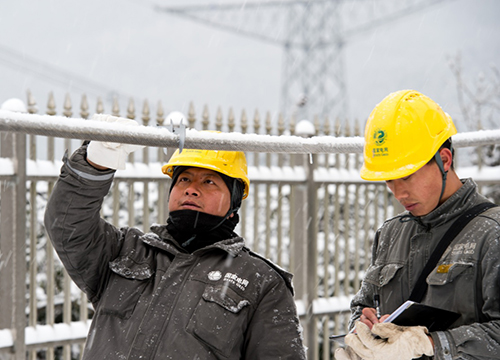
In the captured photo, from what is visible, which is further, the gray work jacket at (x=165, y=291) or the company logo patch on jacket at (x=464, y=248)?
the gray work jacket at (x=165, y=291)

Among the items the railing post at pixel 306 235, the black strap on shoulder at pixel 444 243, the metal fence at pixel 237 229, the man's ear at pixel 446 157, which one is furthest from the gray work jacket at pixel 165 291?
the railing post at pixel 306 235

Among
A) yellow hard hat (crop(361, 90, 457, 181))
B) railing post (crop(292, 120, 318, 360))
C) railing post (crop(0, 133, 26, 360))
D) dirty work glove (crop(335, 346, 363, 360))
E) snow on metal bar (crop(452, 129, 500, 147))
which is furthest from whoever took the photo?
railing post (crop(292, 120, 318, 360))

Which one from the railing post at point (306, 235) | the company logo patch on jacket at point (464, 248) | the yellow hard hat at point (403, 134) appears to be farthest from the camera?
the railing post at point (306, 235)

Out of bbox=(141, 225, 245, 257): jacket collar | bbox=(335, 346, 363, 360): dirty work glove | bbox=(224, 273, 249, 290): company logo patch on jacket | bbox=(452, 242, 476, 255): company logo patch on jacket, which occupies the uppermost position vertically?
bbox=(452, 242, 476, 255): company logo patch on jacket

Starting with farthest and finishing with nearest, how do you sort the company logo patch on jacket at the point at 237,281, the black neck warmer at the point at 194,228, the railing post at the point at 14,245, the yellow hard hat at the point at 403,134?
the railing post at the point at 14,245 < the black neck warmer at the point at 194,228 < the company logo patch on jacket at the point at 237,281 < the yellow hard hat at the point at 403,134

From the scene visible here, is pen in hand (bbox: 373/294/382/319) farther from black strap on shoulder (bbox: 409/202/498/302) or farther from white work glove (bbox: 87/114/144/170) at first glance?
white work glove (bbox: 87/114/144/170)

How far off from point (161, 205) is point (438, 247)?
320 cm

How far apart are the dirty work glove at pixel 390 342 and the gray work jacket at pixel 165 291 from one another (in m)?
0.39

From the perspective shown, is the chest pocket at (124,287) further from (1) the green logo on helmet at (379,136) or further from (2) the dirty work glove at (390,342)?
(1) the green logo on helmet at (379,136)

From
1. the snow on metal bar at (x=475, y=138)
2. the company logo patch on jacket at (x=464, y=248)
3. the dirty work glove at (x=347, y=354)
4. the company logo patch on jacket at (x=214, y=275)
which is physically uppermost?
the snow on metal bar at (x=475, y=138)

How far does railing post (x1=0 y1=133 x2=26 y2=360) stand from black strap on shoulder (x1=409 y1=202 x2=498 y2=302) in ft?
10.5

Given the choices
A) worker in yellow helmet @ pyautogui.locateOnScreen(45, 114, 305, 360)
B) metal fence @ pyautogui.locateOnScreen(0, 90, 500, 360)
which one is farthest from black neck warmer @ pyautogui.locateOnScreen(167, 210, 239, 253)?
metal fence @ pyautogui.locateOnScreen(0, 90, 500, 360)

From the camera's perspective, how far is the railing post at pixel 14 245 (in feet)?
13.8

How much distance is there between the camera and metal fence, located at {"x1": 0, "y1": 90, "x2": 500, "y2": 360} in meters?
4.23
